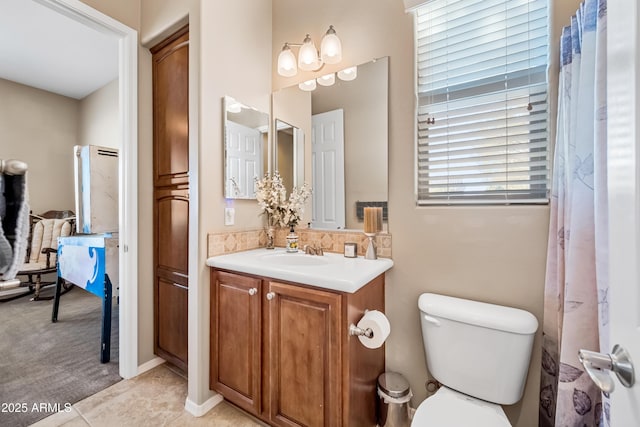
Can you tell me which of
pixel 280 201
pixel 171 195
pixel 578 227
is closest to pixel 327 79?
pixel 280 201

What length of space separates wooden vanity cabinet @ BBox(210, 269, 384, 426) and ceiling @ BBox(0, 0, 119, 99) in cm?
238

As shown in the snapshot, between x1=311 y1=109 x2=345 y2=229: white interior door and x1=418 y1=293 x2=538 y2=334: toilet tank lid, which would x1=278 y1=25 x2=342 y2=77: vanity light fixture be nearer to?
x1=311 y1=109 x2=345 y2=229: white interior door

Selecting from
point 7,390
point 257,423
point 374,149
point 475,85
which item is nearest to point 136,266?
point 7,390

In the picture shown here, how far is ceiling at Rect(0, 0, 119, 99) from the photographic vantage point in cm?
245

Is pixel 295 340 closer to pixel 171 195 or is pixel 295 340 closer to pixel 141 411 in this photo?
pixel 141 411

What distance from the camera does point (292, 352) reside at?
130cm

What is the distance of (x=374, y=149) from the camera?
1.64 m

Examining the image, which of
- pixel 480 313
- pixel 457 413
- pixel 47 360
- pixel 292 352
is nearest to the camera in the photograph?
pixel 457 413

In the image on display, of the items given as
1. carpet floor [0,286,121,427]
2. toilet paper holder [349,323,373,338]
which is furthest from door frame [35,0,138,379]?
toilet paper holder [349,323,373,338]

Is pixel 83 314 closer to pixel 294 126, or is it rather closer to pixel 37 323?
pixel 37 323

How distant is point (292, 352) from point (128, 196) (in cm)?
153

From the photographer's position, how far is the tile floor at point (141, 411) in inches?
59.4

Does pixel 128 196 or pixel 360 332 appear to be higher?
pixel 128 196

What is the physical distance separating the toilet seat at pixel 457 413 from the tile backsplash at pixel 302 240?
0.72 metres
